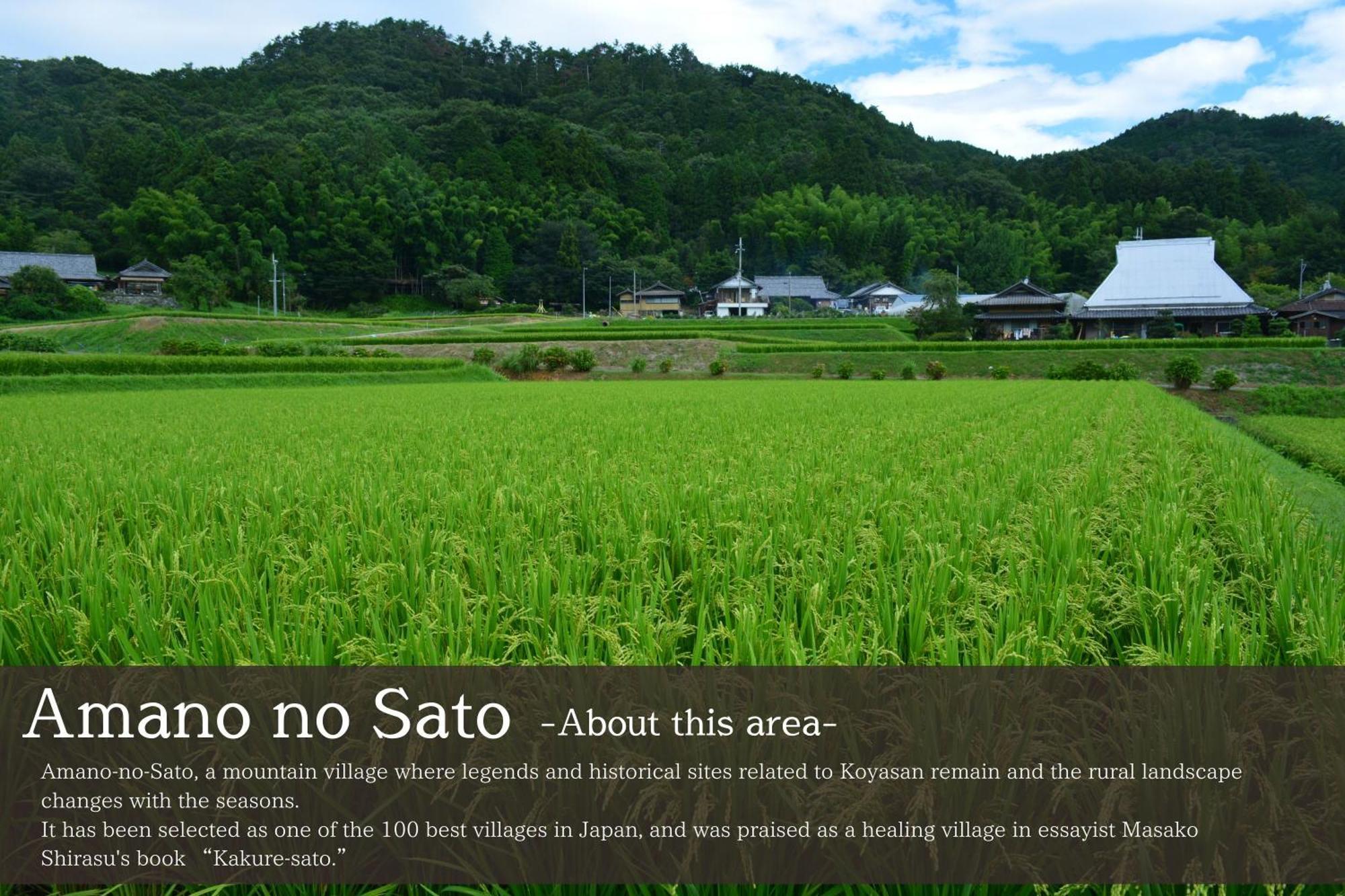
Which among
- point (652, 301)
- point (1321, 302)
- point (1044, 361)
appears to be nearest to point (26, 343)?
point (1044, 361)

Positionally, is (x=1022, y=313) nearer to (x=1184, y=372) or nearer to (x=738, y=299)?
(x=1184, y=372)

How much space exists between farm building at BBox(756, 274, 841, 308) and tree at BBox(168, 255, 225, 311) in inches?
1722

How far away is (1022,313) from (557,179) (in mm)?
54956

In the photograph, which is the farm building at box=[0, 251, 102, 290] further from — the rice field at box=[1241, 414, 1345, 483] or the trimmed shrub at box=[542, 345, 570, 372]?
the rice field at box=[1241, 414, 1345, 483]

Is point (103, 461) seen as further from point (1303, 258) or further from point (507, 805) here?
point (1303, 258)

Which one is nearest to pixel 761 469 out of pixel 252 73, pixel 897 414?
pixel 897 414

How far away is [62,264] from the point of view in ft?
171

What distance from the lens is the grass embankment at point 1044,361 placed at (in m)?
26.2

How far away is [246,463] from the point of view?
6.19 meters

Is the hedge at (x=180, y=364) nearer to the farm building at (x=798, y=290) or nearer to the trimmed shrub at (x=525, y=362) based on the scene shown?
the trimmed shrub at (x=525, y=362)

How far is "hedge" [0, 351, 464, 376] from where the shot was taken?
19.8m

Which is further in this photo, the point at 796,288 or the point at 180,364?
the point at 796,288

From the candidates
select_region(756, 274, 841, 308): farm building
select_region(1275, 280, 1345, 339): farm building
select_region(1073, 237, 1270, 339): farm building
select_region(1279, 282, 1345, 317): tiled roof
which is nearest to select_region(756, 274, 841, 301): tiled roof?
select_region(756, 274, 841, 308): farm building

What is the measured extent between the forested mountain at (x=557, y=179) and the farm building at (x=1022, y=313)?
27075 millimetres
